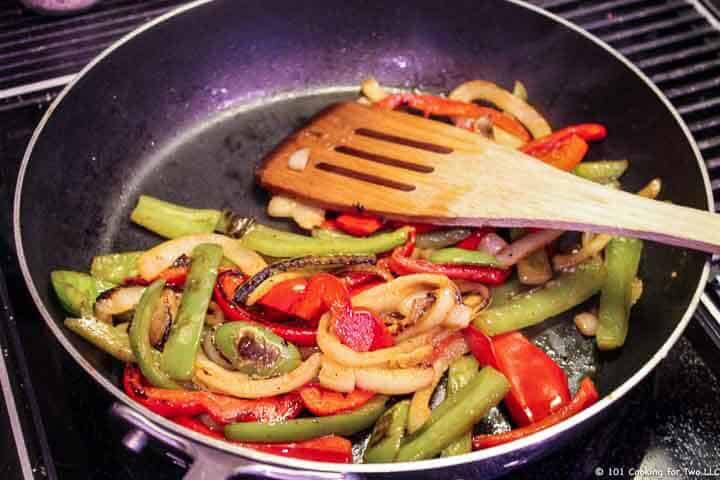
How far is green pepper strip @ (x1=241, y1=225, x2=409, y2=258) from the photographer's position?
241 centimetres

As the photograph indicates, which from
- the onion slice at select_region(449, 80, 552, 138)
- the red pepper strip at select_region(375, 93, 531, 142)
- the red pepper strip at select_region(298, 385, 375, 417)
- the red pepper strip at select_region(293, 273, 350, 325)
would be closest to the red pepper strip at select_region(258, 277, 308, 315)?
the red pepper strip at select_region(293, 273, 350, 325)

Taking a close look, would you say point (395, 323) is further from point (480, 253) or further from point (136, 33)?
point (136, 33)

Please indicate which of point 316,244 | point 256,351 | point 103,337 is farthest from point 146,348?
point 316,244

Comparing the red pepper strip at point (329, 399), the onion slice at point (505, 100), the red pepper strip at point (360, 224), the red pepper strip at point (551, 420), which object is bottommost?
the red pepper strip at point (551, 420)

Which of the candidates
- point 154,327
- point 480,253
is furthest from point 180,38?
point 480,253

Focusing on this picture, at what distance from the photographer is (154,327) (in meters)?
2.18

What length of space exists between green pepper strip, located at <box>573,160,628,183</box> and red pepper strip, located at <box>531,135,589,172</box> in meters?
0.04

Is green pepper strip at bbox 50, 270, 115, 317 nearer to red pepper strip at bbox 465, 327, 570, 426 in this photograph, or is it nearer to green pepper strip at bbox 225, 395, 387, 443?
green pepper strip at bbox 225, 395, 387, 443

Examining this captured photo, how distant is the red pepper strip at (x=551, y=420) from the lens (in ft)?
6.57

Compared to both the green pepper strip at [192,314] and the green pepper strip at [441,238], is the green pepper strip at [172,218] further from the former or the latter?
the green pepper strip at [441,238]

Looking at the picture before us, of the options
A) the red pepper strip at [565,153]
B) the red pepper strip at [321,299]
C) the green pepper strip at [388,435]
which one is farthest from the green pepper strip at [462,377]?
the red pepper strip at [565,153]

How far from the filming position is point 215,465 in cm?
170

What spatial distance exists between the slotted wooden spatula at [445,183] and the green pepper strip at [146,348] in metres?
0.71

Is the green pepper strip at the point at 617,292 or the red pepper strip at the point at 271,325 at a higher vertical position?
the red pepper strip at the point at 271,325
